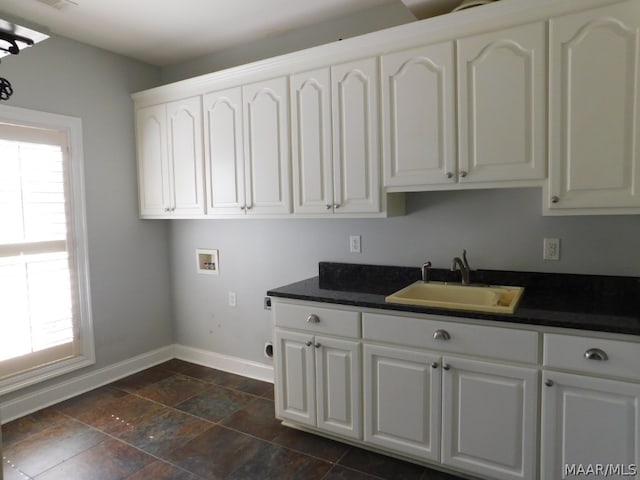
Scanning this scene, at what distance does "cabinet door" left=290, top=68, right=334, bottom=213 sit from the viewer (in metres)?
2.48

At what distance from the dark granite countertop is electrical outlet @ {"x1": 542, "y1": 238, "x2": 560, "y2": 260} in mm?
99

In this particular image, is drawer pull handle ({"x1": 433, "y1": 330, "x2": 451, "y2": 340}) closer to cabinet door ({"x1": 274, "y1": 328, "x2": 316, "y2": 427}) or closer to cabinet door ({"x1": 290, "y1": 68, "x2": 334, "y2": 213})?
cabinet door ({"x1": 274, "y1": 328, "x2": 316, "y2": 427})

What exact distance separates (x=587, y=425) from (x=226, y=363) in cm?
265

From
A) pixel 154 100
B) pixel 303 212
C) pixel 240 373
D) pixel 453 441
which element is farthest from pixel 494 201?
pixel 154 100

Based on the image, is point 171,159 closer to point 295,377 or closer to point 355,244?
point 355,244

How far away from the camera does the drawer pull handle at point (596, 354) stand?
1652mm

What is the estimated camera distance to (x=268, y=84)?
268 cm

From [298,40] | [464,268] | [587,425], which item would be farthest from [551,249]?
[298,40]

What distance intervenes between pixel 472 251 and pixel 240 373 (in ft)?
6.99

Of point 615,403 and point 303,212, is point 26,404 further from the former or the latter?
point 615,403

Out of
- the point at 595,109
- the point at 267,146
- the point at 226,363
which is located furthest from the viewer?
the point at 226,363

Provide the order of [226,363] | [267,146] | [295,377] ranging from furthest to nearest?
[226,363]
[267,146]
[295,377]

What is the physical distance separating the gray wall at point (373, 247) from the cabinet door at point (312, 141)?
1.27ft

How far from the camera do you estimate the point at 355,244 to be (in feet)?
9.30
